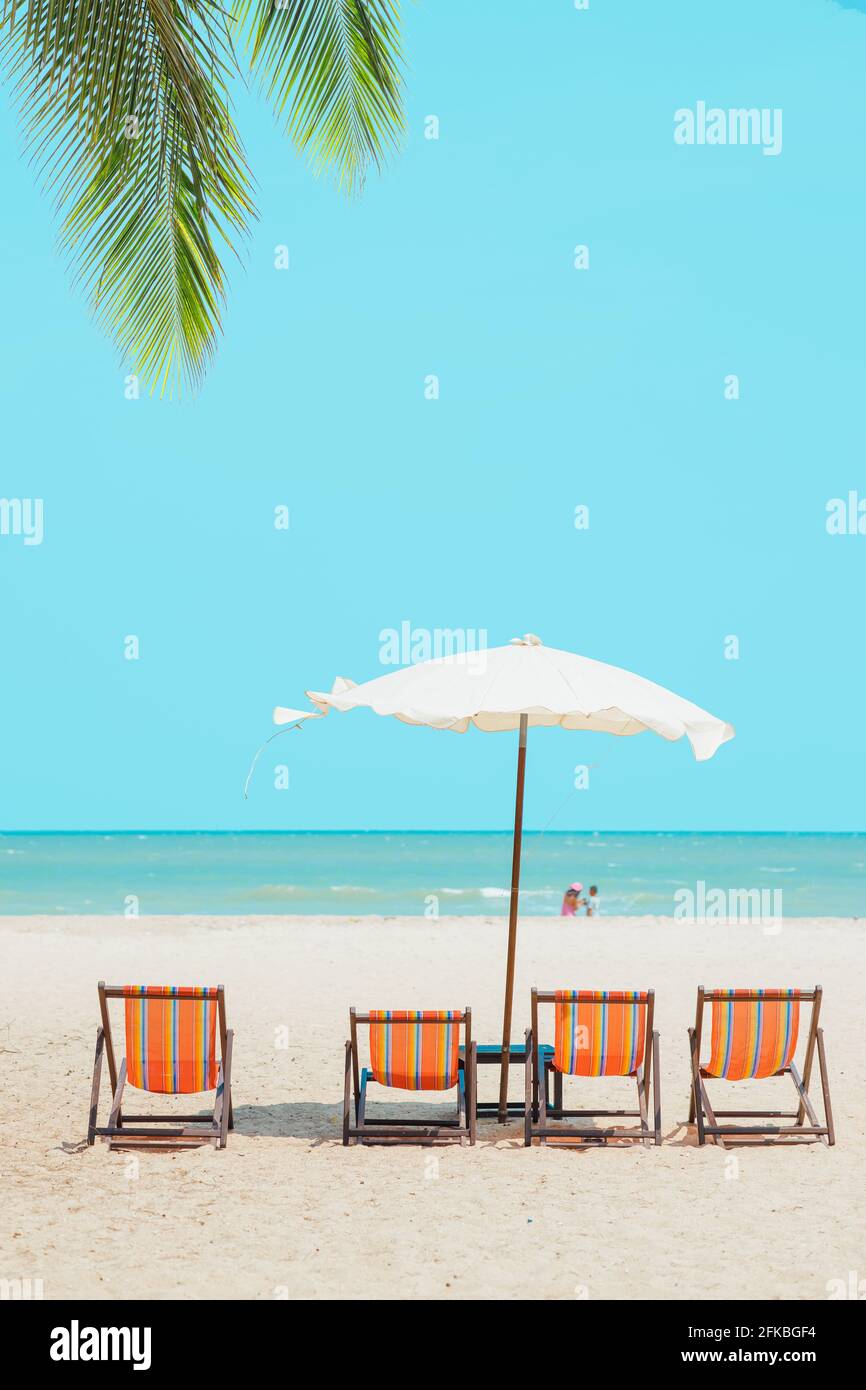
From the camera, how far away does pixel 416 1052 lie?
5641 mm

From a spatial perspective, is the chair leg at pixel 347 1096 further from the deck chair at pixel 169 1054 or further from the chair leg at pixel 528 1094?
the chair leg at pixel 528 1094

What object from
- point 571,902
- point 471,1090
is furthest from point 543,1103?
point 571,902

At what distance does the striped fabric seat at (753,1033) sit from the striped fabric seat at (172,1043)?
225 cm

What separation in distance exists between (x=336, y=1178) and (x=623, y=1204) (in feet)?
3.89

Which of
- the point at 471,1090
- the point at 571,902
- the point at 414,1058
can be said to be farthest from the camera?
the point at 571,902

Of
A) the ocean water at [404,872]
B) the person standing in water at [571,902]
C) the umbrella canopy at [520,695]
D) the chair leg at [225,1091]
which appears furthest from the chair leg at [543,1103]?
the ocean water at [404,872]

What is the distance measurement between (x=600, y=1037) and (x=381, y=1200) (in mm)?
1273

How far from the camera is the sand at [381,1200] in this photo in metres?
4.07

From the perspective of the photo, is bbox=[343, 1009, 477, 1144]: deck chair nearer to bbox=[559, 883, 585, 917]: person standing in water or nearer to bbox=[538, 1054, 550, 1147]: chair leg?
bbox=[538, 1054, 550, 1147]: chair leg

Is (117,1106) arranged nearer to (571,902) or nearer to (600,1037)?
(600,1037)

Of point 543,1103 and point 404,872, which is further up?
point 543,1103

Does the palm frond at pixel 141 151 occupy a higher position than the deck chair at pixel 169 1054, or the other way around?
the palm frond at pixel 141 151
